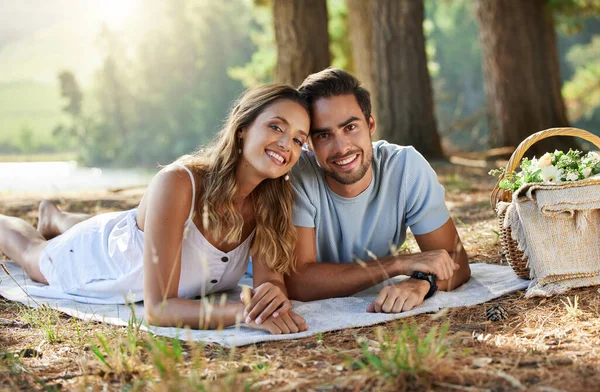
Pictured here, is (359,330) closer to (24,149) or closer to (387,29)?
(387,29)

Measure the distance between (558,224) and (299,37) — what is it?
5.49 metres

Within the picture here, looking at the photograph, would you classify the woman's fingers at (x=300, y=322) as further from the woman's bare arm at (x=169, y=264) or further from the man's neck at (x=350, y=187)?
the man's neck at (x=350, y=187)

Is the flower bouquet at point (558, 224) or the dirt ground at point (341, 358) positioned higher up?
the flower bouquet at point (558, 224)

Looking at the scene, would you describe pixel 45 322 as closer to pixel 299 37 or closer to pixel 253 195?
pixel 253 195

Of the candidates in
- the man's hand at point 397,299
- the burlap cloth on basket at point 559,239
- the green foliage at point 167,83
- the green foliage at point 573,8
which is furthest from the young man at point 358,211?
the green foliage at point 167,83

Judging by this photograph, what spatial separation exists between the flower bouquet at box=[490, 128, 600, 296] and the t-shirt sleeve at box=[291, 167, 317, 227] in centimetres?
97

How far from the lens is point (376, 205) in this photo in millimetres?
3533

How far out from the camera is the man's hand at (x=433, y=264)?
3211 millimetres

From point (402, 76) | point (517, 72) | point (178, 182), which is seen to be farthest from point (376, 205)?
point (517, 72)

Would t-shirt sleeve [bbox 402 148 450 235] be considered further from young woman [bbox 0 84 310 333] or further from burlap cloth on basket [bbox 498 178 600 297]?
young woman [bbox 0 84 310 333]

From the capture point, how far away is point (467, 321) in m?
2.88

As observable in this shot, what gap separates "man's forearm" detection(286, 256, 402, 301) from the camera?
3.33 m

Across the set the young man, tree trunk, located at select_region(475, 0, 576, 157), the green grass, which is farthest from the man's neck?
the green grass

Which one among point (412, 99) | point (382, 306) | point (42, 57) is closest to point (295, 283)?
point (382, 306)
